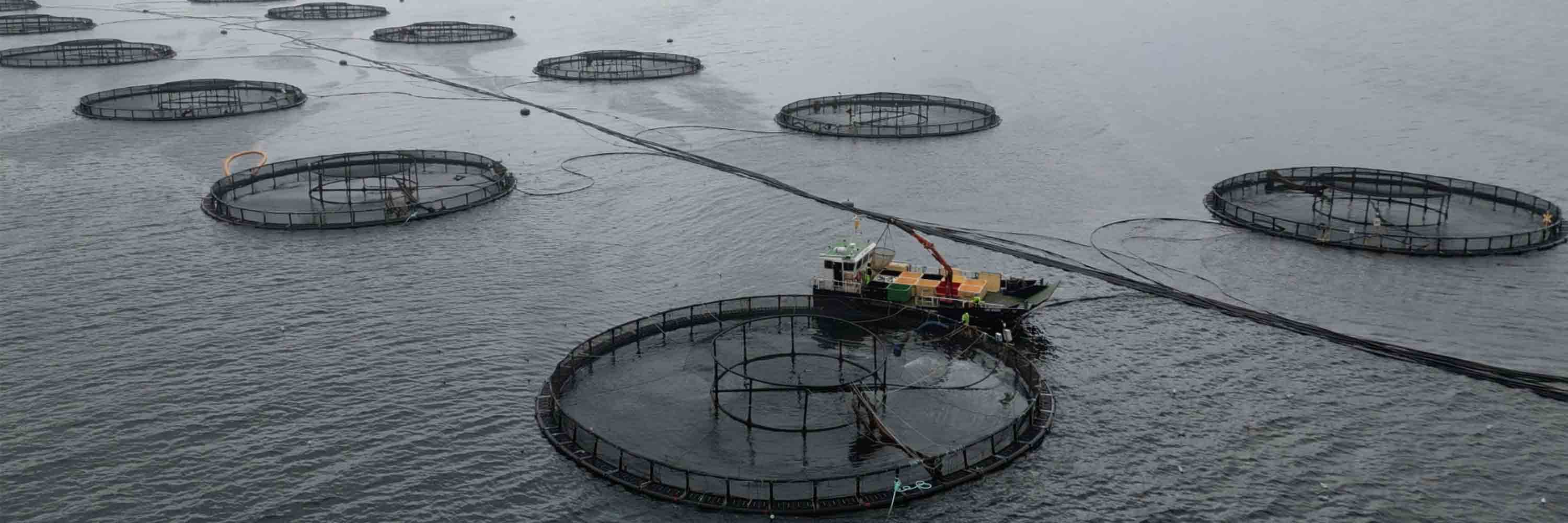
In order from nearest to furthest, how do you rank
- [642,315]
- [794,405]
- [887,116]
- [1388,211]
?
[794,405] < [642,315] < [1388,211] < [887,116]

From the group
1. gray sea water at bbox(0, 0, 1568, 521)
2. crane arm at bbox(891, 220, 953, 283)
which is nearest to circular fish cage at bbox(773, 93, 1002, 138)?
gray sea water at bbox(0, 0, 1568, 521)

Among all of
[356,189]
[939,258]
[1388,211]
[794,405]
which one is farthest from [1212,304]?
[356,189]

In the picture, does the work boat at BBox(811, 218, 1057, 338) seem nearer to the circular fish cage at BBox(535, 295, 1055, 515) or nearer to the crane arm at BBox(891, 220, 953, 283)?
the crane arm at BBox(891, 220, 953, 283)

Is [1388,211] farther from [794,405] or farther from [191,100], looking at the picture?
[191,100]

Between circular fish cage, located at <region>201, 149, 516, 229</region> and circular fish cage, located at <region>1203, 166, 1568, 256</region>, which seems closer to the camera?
circular fish cage, located at <region>1203, 166, 1568, 256</region>

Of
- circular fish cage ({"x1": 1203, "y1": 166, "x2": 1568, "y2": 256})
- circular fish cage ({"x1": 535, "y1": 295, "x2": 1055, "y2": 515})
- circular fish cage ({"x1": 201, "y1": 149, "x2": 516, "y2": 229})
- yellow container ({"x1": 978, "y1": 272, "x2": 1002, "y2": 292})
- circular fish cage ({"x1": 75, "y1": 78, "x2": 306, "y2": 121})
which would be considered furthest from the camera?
circular fish cage ({"x1": 75, "y1": 78, "x2": 306, "y2": 121})

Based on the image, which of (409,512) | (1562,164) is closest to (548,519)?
(409,512)
